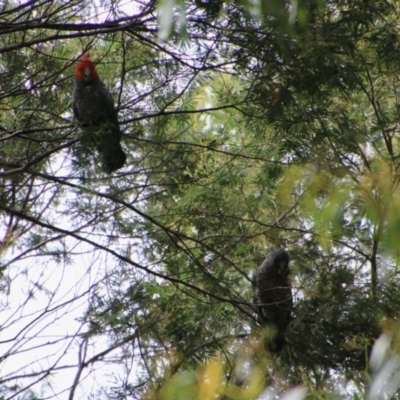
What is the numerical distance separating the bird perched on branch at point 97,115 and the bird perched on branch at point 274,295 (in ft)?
4.23

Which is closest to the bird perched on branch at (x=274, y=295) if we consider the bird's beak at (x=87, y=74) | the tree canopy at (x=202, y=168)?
the tree canopy at (x=202, y=168)

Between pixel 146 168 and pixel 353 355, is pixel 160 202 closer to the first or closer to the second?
pixel 146 168

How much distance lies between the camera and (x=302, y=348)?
15.7ft

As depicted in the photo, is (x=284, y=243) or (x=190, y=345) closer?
(x=190, y=345)

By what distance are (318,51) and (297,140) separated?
A: 722mm

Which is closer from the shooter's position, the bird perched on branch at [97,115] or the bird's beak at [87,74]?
the bird perched on branch at [97,115]

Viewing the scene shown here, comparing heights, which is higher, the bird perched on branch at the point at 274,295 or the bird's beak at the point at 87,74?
the bird's beak at the point at 87,74

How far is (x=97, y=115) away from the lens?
13.3 feet

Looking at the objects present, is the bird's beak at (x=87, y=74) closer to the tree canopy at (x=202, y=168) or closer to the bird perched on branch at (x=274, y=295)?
the tree canopy at (x=202, y=168)

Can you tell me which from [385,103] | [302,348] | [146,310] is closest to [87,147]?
[146,310]

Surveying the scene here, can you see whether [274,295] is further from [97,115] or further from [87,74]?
[87,74]

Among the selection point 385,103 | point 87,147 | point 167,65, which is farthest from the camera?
point 385,103

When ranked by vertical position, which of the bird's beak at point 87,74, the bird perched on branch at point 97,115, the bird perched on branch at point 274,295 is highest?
the bird's beak at point 87,74

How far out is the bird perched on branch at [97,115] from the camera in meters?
3.69
